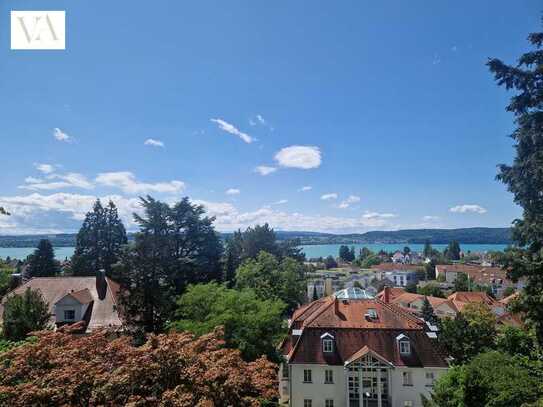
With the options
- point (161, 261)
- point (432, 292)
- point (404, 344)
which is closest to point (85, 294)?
point (161, 261)

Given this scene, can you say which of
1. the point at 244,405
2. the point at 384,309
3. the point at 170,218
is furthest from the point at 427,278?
the point at 244,405

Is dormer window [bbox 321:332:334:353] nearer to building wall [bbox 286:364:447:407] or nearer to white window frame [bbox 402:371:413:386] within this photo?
building wall [bbox 286:364:447:407]

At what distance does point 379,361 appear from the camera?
74.6 ft

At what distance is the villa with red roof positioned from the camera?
22656 mm

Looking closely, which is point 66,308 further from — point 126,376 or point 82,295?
point 126,376

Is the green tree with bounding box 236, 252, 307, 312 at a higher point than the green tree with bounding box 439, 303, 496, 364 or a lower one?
higher

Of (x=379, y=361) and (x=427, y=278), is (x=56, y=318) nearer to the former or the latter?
(x=379, y=361)

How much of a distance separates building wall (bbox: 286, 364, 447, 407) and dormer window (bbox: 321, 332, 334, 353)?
1.05 m

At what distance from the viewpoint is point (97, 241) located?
4991cm

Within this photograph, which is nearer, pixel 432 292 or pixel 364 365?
pixel 364 365

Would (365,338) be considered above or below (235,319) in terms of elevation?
below

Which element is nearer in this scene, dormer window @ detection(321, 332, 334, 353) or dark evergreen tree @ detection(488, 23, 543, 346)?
dark evergreen tree @ detection(488, 23, 543, 346)

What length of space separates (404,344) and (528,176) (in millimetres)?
12952

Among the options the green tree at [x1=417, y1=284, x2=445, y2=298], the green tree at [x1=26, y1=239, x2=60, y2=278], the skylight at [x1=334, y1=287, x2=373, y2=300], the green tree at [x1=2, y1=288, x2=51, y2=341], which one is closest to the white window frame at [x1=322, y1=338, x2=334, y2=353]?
the skylight at [x1=334, y1=287, x2=373, y2=300]
